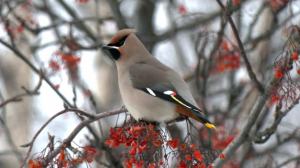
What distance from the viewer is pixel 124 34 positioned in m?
3.39

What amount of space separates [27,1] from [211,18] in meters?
2.11

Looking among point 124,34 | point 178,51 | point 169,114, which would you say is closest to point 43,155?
point 169,114

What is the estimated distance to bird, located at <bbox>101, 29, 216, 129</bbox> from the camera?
2933 mm

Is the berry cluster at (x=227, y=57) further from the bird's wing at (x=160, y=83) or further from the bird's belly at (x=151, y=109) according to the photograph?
the bird's belly at (x=151, y=109)

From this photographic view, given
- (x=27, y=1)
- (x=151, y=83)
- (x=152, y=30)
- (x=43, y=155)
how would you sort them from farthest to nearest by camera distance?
(x=152, y=30), (x=27, y=1), (x=151, y=83), (x=43, y=155)

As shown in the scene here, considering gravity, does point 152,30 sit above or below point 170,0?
below

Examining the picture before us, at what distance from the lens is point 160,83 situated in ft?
10.2

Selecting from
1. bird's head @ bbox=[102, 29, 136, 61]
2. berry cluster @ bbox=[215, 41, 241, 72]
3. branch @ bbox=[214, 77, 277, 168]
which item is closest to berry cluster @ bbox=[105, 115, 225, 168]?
branch @ bbox=[214, 77, 277, 168]

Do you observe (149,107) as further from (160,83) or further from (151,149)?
(151,149)

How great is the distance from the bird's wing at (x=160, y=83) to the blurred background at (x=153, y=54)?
0.41 meters

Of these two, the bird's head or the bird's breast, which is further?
the bird's head

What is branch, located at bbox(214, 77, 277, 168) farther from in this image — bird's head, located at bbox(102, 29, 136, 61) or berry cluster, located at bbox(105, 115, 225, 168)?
bird's head, located at bbox(102, 29, 136, 61)

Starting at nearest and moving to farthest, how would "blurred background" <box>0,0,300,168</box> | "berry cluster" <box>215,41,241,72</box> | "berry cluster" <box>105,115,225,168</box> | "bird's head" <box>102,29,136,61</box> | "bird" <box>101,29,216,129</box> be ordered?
"berry cluster" <box>105,115,225,168</box> < "bird" <box>101,29,216,129</box> < "bird's head" <box>102,29,136,61</box> < "blurred background" <box>0,0,300,168</box> < "berry cluster" <box>215,41,241,72</box>

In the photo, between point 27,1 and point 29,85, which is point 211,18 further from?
point 29,85
